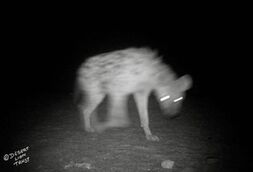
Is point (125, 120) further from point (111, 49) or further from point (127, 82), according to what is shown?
point (111, 49)

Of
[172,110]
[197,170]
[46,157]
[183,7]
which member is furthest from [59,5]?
[197,170]

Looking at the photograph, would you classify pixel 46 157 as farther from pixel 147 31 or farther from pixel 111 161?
pixel 147 31

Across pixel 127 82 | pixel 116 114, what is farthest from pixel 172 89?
pixel 116 114

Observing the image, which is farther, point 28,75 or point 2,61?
point 2,61

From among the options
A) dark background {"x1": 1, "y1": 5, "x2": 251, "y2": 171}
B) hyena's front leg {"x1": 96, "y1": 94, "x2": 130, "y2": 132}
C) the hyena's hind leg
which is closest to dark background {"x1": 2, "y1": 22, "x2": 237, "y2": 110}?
dark background {"x1": 1, "y1": 5, "x2": 251, "y2": 171}

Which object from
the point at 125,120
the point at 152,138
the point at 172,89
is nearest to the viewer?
the point at 152,138

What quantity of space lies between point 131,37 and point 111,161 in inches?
337

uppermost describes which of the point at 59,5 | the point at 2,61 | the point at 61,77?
the point at 59,5

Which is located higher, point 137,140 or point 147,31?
point 147,31

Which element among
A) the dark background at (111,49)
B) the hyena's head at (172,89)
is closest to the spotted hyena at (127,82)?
the hyena's head at (172,89)

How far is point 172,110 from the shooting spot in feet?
20.2

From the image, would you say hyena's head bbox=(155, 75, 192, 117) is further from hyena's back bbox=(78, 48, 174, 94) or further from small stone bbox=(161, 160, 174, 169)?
small stone bbox=(161, 160, 174, 169)

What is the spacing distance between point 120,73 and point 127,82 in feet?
0.61

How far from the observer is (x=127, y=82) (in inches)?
211
